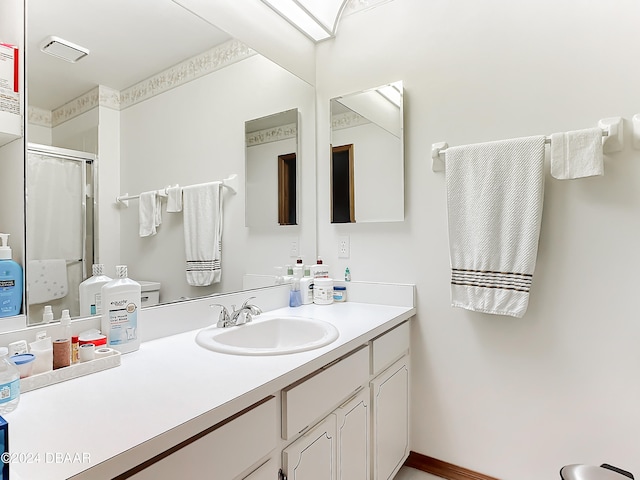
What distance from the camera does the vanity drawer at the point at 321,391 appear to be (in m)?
1.00

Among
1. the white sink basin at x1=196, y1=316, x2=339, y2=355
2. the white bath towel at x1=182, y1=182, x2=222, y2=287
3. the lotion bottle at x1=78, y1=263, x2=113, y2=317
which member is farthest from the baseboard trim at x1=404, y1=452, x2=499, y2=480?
the lotion bottle at x1=78, y1=263, x2=113, y2=317

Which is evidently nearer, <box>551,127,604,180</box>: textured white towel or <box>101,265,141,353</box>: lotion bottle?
<box>101,265,141,353</box>: lotion bottle

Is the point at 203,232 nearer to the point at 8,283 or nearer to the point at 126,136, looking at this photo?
the point at 126,136

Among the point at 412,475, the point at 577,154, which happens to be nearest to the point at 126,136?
the point at 577,154

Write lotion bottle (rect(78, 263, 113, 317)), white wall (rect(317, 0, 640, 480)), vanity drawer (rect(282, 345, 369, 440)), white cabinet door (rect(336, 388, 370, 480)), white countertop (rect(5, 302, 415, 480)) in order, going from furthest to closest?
white wall (rect(317, 0, 640, 480)), white cabinet door (rect(336, 388, 370, 480)), lotion bottle (rect(78, 263, 113, 317)), vanity drawer (rect(282, 345, 369, 440)), white countertop (rect(5, 302, 415, 480))

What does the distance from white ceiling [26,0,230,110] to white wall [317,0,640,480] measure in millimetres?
901

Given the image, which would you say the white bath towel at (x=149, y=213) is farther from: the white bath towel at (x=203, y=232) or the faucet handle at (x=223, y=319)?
the faucet handle at (x=223, y=319)

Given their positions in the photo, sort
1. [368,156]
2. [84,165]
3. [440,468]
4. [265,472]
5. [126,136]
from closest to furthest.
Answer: [265,472]
[84,165]
[126,136]
[440,468]
[368,156]

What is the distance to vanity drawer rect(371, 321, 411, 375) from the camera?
145 centimetres

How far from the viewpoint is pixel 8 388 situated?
2.47 ft

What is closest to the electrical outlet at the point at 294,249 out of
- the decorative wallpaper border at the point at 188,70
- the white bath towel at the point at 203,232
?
the white bath towel at the point at 203,232

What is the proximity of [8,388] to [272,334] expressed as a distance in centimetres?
91

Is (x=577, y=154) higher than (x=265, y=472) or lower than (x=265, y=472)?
higher

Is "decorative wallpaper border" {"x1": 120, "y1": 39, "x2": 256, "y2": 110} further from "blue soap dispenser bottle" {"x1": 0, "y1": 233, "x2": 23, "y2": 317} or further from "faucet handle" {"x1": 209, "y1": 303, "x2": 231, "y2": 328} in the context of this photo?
"faucet handle" {"x1": 209, "y1": 303, "x2": 231, "y2": 328}
